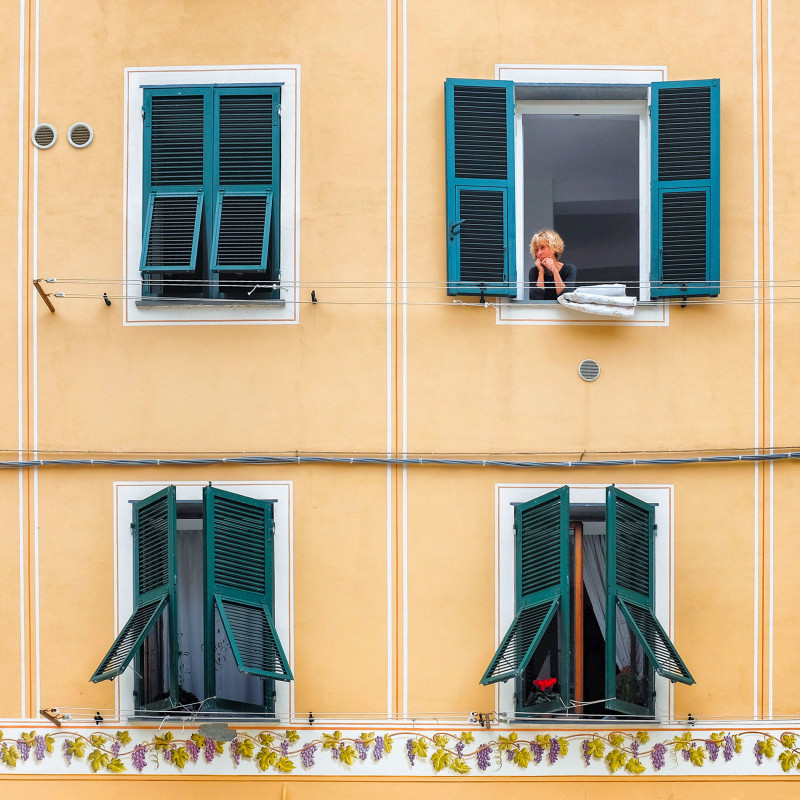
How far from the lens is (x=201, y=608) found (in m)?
7.55

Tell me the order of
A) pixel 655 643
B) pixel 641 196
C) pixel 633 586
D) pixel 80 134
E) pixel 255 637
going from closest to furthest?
pixel 255 637, pixel 655 643, pixel 633 586, pixel 80 134, pixel 641 196

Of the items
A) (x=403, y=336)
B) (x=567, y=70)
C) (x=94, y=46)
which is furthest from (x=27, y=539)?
(x=567, y=70)

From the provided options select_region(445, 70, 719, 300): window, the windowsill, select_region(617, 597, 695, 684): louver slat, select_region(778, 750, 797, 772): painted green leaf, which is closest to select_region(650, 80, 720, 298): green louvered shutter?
select_region(445, 70, 719, 300): window

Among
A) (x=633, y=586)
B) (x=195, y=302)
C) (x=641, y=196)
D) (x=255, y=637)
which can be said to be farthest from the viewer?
(x=641, y=196)

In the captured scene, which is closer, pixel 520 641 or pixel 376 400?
pixel 520 641

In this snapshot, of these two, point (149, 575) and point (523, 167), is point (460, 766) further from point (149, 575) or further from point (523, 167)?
point (523, 167)

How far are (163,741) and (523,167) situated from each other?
5.41m

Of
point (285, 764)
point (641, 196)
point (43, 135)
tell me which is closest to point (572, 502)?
point (641, 196)

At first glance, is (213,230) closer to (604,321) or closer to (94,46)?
(94,46)

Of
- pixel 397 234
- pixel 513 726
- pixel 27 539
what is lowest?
pixel 513 726

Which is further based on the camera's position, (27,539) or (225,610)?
(27,539)

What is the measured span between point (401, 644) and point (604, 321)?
2996 mm

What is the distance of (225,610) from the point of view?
6.88 m

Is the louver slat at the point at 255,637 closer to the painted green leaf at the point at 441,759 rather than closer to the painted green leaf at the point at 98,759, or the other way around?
the painted green leaf at the point at 441,759
